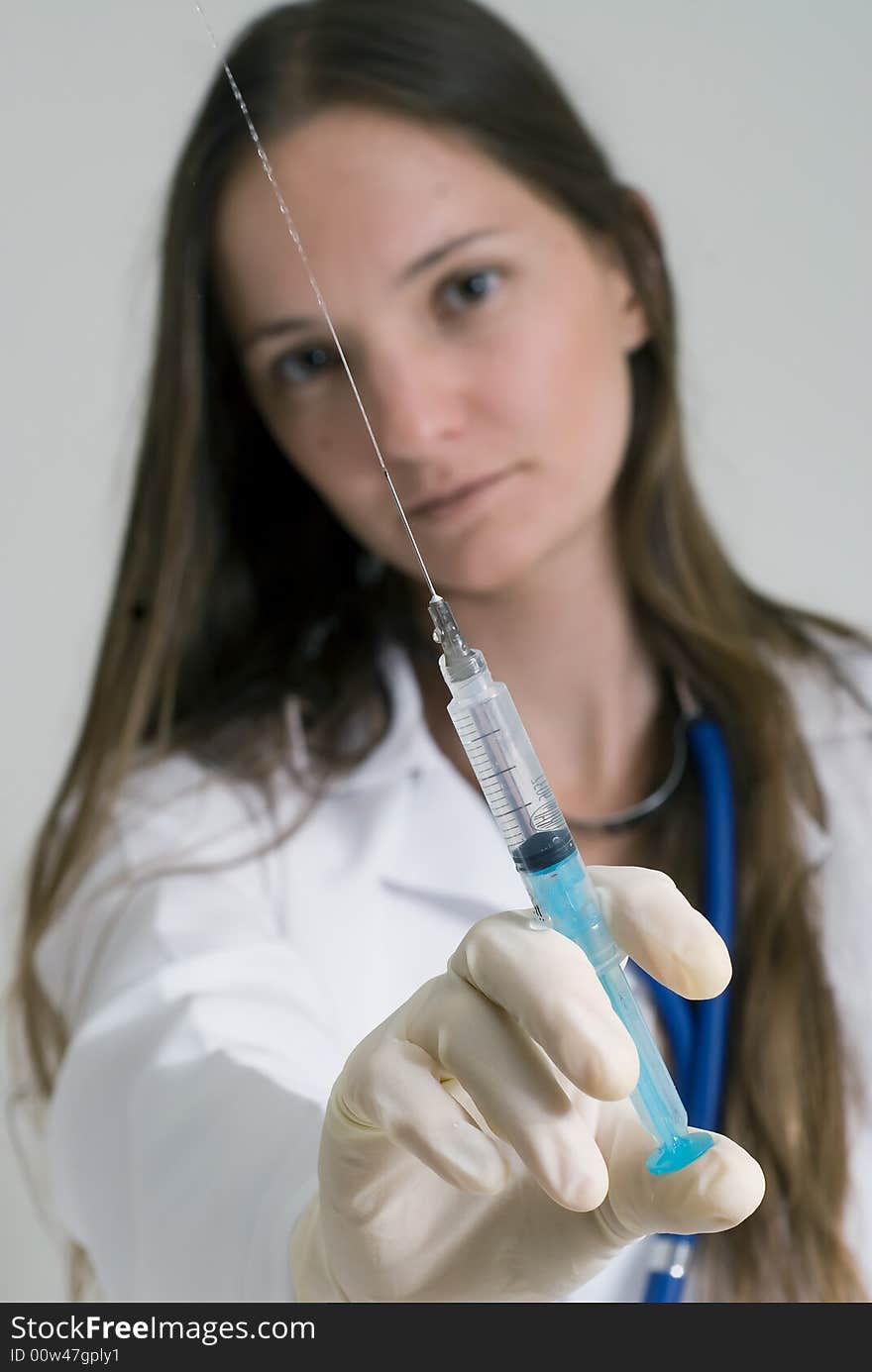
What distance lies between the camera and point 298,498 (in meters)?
1.13

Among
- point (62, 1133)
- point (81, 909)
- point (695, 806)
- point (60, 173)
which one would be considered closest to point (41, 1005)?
point (81, 909)

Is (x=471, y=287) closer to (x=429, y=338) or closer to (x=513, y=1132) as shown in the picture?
(x=429, y=338)

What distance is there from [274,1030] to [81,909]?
26 cm

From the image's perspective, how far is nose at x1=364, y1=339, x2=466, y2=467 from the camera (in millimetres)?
859

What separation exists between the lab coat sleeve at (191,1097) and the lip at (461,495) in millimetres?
290

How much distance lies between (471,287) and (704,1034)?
516 mm

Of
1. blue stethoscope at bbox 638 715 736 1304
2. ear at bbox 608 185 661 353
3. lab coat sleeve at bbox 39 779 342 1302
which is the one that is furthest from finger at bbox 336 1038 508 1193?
ear at bbox 608 185 661 353

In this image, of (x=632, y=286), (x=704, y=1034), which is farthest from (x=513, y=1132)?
(x=632, y=286)

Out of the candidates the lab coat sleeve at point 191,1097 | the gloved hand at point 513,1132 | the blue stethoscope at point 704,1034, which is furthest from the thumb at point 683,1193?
the blue stethoscope at point 704,1034

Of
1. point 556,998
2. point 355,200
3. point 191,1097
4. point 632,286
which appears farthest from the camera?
point 632,286

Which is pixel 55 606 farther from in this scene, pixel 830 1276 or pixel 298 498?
pixel 830 1276

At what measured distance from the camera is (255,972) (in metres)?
0.77

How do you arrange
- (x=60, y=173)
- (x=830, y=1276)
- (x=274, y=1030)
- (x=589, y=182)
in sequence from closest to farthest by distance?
1. (x=274, y=1030)
2. (x=830, y=1276)
3. (x=589, y=182)
4. (x=60, y=173)

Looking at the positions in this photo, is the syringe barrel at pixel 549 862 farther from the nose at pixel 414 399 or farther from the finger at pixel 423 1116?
the nose at pixel 414 399
